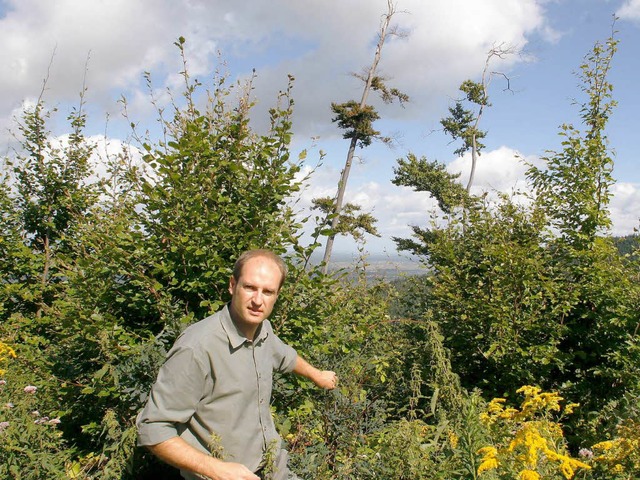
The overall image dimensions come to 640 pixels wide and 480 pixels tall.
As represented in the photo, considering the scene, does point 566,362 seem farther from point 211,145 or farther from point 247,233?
point 211,145

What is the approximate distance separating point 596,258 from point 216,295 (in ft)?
14.5

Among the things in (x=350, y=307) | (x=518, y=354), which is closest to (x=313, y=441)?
(x=350, y=307)

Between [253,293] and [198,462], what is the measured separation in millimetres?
773

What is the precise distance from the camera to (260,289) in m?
2.33

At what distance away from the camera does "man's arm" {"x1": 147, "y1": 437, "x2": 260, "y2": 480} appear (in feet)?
6.30

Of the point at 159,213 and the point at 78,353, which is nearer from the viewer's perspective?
the point at 159,213

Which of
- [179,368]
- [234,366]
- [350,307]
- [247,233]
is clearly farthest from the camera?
[350,307]

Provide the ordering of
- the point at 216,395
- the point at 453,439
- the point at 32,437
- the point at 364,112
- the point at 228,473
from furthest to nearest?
the point at 364,112 → the point at 32,437 → the point at 453,439 → the point at 216,395 → the point at 228,473

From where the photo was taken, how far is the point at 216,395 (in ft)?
7.31

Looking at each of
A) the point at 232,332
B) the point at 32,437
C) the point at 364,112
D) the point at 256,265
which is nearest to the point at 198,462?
the point at 232,332

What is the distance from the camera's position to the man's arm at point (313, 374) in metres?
2.84

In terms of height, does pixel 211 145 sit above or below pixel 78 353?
above

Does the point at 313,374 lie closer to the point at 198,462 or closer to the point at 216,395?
the point at 216,395

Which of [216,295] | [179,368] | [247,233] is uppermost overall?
[247,233]
